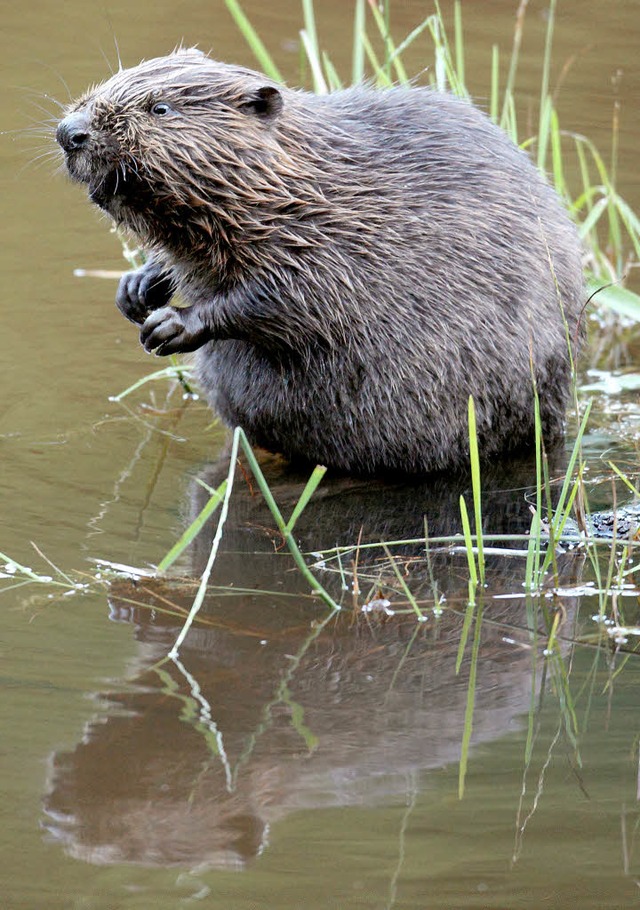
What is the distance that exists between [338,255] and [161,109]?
2.12 feet

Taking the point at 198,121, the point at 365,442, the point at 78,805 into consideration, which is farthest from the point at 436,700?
the point at 198,121

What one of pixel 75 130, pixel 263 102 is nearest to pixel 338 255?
pixel 263 102

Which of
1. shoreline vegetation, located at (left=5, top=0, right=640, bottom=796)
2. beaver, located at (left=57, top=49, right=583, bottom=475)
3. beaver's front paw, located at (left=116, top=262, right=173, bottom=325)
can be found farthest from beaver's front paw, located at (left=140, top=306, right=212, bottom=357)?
shoreline vegetation, located at (left=5, top=0, right=640, bottom=796)

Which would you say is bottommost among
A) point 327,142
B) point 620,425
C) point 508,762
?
point 620,425

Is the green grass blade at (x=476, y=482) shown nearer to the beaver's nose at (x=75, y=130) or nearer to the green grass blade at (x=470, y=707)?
the green grass blade at (x=470, y=707)

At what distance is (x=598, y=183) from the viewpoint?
6.61 meters

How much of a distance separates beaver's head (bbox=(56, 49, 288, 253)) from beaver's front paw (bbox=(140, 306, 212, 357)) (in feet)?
0.70

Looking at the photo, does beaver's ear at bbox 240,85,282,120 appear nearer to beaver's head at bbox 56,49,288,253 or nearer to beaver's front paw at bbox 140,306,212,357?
beaver's head at bbox 56,49,288,253

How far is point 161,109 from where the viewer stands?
12.0ft

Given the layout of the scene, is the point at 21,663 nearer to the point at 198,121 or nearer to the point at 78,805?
the point at 78,805

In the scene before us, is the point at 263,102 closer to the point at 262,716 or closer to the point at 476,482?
the point at 476,482

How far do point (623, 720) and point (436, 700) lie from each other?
38cm

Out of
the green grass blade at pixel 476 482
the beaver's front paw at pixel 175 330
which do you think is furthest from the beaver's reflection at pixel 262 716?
the beaver's front paw at pixel 175 330

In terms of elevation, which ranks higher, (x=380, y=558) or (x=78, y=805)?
(x=78, y=805)
